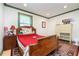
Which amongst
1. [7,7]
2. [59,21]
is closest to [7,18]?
[7,7]

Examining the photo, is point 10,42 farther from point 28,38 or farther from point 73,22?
point 73,22

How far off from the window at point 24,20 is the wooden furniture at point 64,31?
0.38m

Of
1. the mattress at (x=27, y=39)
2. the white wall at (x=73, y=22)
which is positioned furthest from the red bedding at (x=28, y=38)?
the white wall at (x=73, y=22)

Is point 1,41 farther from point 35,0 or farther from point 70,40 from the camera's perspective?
point 70,40

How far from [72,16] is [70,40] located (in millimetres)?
319

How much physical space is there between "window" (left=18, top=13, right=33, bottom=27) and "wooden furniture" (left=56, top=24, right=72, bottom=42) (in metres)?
0.38

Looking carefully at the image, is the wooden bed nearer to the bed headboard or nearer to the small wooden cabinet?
the bed headboard

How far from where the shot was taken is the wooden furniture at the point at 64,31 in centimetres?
99

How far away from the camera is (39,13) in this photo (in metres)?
0.94

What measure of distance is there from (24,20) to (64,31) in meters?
0.61

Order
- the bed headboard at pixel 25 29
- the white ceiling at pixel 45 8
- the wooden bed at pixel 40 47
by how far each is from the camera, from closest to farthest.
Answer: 1. the white ceiling at pixel 45 8
2. the bed headboard at pixel 25 29
3. the wooden bed at pixel 40 47

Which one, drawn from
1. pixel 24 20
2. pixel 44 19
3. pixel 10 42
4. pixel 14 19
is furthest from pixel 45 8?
pixel 10 42

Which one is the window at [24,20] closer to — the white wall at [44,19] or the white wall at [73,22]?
the white wall at [44,19]

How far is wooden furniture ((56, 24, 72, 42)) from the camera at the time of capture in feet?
3.23
